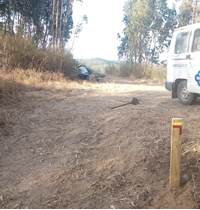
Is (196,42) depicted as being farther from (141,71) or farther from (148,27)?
(148,27)

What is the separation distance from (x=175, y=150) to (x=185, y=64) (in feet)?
12.4

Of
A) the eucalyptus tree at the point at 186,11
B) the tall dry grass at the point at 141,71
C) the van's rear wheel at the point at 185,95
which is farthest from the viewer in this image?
the eucalyptus tree at the point at 186,11

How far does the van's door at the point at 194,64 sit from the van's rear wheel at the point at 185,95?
0.30 meters

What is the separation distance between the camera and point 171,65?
6.05m

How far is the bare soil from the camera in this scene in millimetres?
2385

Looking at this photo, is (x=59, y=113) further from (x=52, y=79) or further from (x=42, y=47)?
(x=42, y=47)

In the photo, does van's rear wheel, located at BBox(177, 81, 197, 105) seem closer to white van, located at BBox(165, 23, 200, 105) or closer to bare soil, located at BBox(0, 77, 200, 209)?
white van, located at BBox(165, 23, 200, 105)

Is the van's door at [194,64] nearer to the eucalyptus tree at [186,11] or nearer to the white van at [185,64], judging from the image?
the white van at [185,64]

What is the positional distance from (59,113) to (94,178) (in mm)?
2935

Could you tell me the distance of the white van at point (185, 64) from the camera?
16.9 ft

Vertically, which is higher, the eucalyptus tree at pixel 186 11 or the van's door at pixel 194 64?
the eucalyptus tree at pixel 186 11

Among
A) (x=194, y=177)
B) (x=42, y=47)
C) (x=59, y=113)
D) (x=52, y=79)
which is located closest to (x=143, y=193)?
(x=194, y=177)

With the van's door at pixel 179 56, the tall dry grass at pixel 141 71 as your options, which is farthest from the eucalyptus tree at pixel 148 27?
the van's door at pixel 179 56

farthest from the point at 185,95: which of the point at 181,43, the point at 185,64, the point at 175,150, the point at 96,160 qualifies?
the point at 175,150
